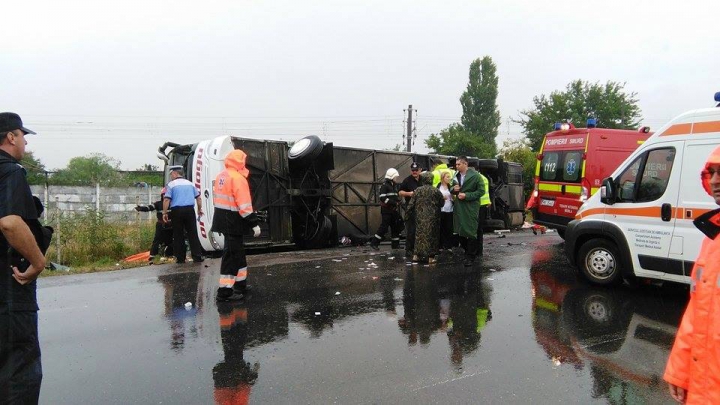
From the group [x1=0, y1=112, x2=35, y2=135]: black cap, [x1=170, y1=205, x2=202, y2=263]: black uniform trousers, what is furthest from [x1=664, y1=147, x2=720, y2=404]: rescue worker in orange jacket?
[x1=170, y1=205, x2=202, y2=263]: black uniform trousers

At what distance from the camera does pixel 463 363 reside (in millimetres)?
4090

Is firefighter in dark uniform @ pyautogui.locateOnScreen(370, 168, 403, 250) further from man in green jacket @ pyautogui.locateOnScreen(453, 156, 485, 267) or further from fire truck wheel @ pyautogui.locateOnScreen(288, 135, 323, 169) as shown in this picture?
man in green jacket @ pyautogui.locateOnScreen(453, 156, 485, 267)

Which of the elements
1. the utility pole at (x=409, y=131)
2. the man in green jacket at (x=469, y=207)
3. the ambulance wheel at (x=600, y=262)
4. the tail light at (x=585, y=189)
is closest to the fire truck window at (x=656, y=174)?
the ambulance wheel at (x=600, y=262)

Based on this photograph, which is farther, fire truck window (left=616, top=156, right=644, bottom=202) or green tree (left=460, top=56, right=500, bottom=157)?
green tree (left=460, top=56, right=500, bottom=157)

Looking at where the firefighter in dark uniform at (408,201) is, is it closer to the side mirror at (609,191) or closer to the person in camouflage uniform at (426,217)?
the person in camouflage uniform at (426,217)

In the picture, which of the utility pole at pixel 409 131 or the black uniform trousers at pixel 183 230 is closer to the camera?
the black uniform trousers at pixel 183 230

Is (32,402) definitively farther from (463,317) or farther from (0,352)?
(463,317)

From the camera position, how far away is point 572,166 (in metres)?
11.3

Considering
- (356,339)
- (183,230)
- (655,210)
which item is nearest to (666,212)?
(655,210)

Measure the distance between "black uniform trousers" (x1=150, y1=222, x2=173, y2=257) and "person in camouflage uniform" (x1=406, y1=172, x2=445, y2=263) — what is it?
184 inches

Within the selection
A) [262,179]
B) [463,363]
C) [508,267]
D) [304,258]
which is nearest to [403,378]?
[463,363]

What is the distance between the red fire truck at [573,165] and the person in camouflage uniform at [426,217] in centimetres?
430

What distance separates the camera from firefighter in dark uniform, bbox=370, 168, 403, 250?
10.3 meters

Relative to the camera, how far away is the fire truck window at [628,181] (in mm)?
6176
